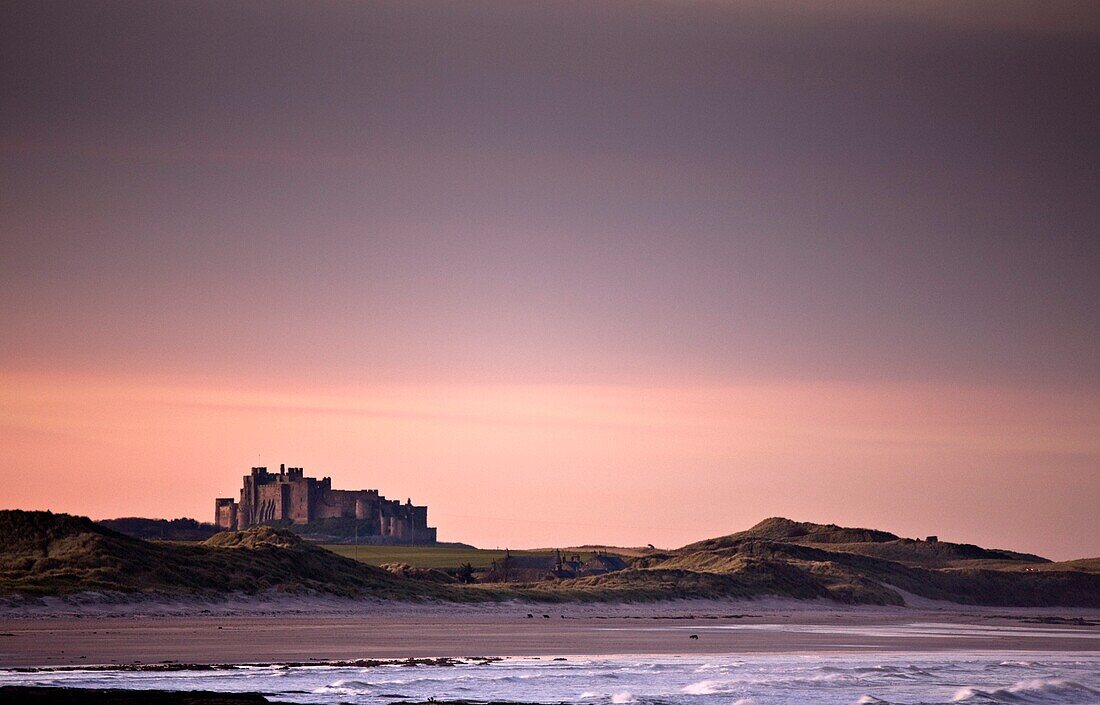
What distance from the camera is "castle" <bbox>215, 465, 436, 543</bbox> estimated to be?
562 feet

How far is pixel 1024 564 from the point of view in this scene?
15062 cm

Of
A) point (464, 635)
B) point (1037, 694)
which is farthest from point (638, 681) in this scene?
point (464, 635)

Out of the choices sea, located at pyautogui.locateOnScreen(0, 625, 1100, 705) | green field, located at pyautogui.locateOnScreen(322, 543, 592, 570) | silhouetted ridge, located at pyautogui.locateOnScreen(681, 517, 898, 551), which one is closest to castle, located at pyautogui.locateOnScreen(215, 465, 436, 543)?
green field, located at pyautogui.locateOnScreen(322, 543, 592, 570)

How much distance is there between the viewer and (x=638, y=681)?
108 ft

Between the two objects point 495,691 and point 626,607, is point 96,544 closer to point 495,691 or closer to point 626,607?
point 626,607

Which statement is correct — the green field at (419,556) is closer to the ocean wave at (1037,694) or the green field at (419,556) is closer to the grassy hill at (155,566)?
the grassy hill at (155,566)

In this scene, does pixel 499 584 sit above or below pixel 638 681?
above

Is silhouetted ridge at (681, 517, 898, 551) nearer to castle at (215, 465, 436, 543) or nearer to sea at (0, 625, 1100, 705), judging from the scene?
castle at (215, 465, 436, 543)

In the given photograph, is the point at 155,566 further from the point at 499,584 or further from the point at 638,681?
the point at 638,681

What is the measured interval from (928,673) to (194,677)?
18.2m

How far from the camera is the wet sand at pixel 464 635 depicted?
124 feet

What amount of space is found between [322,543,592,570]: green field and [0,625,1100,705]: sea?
280 ft

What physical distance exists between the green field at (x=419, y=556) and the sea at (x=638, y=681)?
8527 cm

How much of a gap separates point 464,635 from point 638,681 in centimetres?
1776
